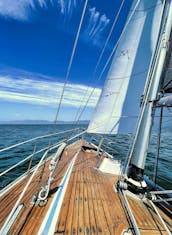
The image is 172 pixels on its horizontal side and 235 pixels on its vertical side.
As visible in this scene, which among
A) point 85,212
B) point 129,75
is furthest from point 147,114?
point 129,75

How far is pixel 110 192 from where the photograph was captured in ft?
8.32

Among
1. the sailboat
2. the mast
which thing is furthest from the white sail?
the mast

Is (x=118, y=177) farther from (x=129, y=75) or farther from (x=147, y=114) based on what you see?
(x=129, y=75)

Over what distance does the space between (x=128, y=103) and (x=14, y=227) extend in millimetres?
3600

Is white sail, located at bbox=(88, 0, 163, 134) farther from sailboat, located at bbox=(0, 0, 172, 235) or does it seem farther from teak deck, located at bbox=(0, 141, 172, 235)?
teak deck, located at bbox=(0, 141, 172, 235)

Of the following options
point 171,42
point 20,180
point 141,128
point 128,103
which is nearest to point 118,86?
point 128,103

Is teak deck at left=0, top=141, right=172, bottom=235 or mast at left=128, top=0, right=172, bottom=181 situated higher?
mast at left=128, top=0, right=172, bottom=181

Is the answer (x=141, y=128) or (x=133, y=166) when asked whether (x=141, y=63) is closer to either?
(x=141, y=128)

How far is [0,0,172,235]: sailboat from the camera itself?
5.57 feet

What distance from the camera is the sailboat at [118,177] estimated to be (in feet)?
5.57

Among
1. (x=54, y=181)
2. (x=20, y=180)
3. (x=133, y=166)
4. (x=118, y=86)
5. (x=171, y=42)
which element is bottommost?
(x=20, y=180)

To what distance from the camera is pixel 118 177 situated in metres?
3.14

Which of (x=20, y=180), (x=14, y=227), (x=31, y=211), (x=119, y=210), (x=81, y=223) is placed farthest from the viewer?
(x=20, y=180)

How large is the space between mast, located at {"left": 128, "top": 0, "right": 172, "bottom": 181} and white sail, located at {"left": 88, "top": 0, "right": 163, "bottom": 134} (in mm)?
1155
